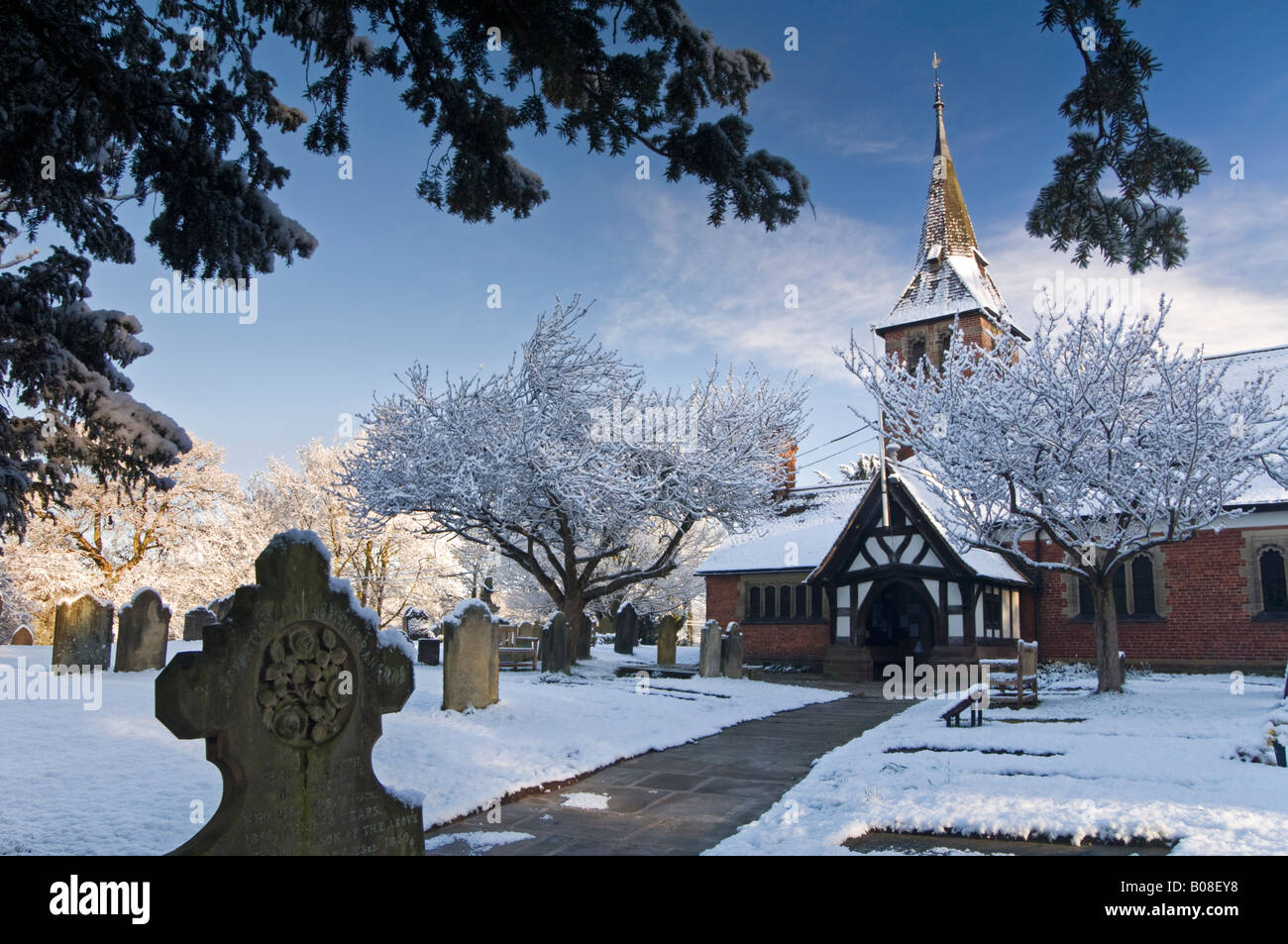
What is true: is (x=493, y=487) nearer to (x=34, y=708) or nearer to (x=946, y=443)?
(x=946, y=443)

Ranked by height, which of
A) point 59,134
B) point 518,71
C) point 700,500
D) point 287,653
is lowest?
point 287,653

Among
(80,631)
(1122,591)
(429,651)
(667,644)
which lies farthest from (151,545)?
(1122,591)

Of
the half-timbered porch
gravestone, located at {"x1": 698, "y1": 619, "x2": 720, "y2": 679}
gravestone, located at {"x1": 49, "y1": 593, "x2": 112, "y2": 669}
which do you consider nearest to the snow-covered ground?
gravestone, located at {"x1": 49, "y1": 593, "x2": 112, "y2": 669}

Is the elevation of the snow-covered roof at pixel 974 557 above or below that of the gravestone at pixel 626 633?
above

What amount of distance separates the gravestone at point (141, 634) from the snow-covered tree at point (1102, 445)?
15.0 m

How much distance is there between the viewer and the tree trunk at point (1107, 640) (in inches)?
618

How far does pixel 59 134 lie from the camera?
5789 mm

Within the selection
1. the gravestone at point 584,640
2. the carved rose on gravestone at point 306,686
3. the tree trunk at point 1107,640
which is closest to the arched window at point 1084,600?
the tree trunk at point 1107,640

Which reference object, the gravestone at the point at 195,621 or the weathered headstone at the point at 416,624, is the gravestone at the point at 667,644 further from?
the gravestone at the point at 195,621

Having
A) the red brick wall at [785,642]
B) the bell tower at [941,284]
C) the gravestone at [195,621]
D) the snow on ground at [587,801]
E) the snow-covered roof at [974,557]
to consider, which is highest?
the bell tower at [941,284]

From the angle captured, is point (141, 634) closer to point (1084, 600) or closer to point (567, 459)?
point (567, 459)

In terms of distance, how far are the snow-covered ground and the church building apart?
34.8 ft
